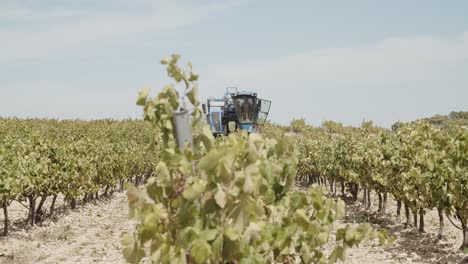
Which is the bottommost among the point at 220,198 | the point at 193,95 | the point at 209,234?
the point at 209,234

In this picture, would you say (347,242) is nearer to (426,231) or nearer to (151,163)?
(426,231)

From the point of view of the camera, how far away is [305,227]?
3113 mm

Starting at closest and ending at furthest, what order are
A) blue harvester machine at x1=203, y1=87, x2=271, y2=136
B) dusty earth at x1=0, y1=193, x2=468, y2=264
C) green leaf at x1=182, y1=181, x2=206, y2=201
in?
green leaf at x1=182, y1=181, x2=206, y2=201 < dusty earth at x1=0, y1=193, x2=468, y2=264 < blue harvester machine at x1=203, y1=87, x2=271, y2=136

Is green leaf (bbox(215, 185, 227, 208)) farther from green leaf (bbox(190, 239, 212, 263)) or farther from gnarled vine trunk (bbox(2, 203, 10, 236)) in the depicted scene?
gnarled vine trunk (bbox(2, 203, 10, 236))

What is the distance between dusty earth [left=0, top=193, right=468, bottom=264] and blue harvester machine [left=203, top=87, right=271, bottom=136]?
11901 millimetres

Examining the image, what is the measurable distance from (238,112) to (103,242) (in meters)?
16.5

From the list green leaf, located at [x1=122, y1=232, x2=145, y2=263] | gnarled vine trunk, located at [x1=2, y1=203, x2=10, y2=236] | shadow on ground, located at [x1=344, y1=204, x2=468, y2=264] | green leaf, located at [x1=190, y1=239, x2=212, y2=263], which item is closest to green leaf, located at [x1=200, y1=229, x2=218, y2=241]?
green leaf, located at [x1=190, y1=239, x2=212, y2=263]

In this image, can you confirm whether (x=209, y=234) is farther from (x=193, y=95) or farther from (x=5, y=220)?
(x=5, y=220)

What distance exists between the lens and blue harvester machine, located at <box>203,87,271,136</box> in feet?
94.4

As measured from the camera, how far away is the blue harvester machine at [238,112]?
2877 centimetres

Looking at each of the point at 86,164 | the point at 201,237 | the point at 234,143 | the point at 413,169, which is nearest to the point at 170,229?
the point at 201,237

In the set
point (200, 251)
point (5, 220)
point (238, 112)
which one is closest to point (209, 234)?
point (200, 251)

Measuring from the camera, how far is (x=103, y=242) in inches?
520

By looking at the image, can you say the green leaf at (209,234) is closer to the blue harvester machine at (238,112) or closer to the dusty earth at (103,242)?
the dusty earth at (103,242)
